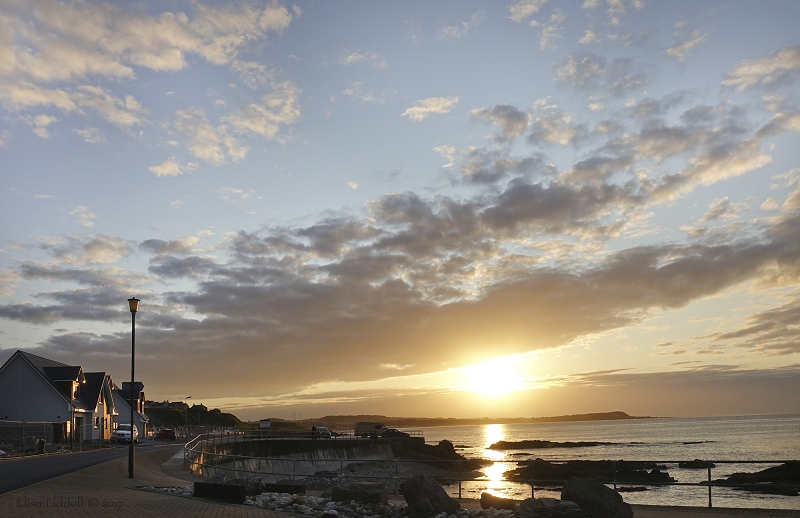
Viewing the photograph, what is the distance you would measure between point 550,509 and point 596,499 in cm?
130

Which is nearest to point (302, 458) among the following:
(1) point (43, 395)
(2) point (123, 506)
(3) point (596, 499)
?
(1) point (43, 395)

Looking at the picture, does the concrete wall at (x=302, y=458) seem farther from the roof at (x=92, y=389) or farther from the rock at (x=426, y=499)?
the rock at (x=426, y=499)

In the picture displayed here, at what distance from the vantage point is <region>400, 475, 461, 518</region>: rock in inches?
757

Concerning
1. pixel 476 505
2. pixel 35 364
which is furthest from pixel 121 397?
pixel 476 505

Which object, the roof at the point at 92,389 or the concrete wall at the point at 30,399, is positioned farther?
the roof at the point at 92,389

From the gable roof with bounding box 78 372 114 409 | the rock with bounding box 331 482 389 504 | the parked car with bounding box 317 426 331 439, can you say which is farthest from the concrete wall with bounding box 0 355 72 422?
the rock with bounding box 331 482 389 504

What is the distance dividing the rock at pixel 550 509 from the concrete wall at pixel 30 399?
5691 centimetres

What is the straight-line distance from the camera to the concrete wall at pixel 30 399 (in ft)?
201

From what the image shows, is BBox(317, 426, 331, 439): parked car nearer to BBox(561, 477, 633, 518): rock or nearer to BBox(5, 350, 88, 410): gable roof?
BBox(5, 350, 88, 410): gable roof

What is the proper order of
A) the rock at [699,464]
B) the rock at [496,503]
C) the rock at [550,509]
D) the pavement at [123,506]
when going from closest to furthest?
the pavement at [123,506]
the rock at [550,509]
the rock at [699,464]
the rock at [496,503]

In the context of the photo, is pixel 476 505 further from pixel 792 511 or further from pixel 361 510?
pixel 792 511

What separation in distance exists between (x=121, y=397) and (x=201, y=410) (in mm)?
70052

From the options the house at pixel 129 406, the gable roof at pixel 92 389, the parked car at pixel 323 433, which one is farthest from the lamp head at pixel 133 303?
the parked car at pixel 323 433

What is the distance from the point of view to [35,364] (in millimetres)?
63438
